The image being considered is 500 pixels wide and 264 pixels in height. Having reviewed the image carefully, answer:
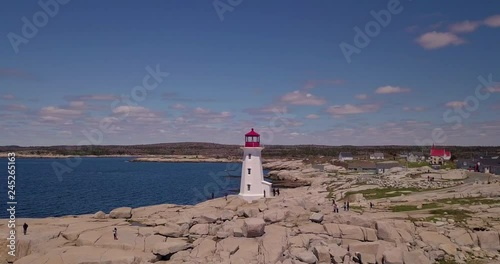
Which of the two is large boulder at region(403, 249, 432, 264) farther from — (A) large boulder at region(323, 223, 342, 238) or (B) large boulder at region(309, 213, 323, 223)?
(B) large boulder at region(309, 213, 323, 223)

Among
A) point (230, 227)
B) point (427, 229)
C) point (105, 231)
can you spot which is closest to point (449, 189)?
point (427, 229)

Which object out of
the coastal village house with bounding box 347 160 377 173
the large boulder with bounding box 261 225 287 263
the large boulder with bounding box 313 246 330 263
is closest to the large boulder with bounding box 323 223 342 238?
the large boulder with bounding box 261 225 287 263

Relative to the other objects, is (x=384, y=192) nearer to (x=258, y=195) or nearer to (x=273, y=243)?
(x=258, y=195)

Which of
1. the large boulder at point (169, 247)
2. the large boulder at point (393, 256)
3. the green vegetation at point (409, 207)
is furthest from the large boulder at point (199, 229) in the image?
the green vegetation at point (409, 207)

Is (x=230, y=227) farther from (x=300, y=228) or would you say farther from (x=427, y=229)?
(x=427, y=229)

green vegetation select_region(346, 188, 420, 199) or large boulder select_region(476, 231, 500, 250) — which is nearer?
large boulder select_region(476, 231, 500, 250)
